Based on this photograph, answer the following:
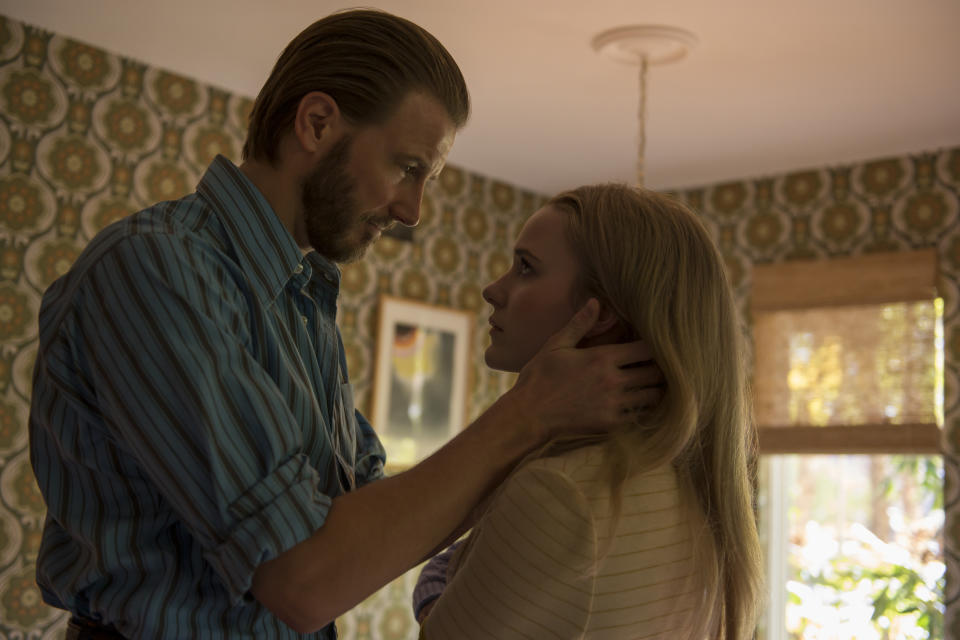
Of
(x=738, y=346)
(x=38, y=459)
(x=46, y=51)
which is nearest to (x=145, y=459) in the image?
(x=38, y=459)

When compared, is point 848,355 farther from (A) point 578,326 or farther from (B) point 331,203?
(B) point 331,203

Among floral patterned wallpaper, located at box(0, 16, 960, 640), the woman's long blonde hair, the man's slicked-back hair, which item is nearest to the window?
floral patterned wallpaper, located at box(0, 16, 960, 640)

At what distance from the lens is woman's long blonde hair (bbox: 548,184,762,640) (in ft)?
4.71

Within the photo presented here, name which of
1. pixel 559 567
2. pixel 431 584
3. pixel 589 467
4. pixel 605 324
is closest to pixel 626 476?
pixel 589 467

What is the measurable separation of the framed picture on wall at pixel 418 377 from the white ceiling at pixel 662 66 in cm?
98

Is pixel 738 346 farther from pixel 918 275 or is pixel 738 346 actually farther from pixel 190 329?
pixel 918 275

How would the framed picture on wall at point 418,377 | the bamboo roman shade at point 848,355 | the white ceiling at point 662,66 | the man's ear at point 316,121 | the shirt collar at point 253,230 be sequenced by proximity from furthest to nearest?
1. the framed picture on wall at point 418,377
2. the bamboo roman shade at point 848,355
3. the white ceiling at point 662,66
4. the man's ear at point 316,121
5. the shirt collar at point 253,230

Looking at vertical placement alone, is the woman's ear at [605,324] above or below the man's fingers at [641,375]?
above

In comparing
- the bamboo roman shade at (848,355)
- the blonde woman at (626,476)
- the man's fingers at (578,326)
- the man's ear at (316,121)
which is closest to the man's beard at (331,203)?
the man's ear at (316,121)

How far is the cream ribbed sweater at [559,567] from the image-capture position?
4.13ft

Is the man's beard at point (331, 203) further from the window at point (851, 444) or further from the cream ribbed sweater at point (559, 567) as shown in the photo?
the window at point (851, 444)

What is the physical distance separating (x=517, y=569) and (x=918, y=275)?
13.9 feet

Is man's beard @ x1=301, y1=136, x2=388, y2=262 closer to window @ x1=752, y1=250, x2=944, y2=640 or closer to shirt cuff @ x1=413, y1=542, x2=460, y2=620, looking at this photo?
shirt cuff @ x1=413, y1=542, x2=460, y2=620

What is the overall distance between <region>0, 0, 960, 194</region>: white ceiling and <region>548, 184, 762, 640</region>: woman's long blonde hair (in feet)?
7.06
